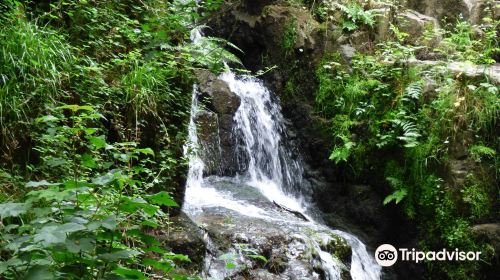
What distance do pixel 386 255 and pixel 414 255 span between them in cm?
44

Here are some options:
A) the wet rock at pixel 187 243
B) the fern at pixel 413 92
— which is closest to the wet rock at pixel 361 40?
the fern at pixel 413 92

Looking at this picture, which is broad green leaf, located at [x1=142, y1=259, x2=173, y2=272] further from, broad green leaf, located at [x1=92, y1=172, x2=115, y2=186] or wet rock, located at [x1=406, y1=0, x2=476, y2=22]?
wet rock, located at [x1=406, y1=0, x2=476, y2=22]

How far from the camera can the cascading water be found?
207 inches

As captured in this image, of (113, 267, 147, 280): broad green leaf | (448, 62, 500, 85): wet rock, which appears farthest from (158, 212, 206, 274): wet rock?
(448, 62, 500, 85): wet rock

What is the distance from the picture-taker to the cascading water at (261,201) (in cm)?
526

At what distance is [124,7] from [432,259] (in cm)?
575

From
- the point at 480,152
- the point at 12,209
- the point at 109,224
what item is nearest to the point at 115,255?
the point at 109,224

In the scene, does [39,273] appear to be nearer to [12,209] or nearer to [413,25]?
[12,209]

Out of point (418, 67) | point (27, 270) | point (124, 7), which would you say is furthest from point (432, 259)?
point (27, 270)

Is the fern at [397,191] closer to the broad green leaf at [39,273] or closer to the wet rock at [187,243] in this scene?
the wet rock at [187,243]

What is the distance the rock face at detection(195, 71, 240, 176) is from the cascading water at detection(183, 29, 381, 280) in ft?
0.48

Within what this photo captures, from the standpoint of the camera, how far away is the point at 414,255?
22.6 ft

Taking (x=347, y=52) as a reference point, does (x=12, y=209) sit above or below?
below

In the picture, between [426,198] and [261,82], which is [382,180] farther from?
[261,82]
